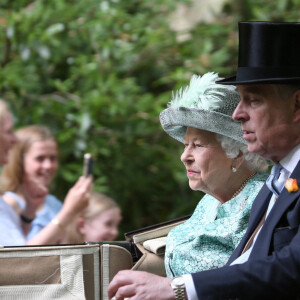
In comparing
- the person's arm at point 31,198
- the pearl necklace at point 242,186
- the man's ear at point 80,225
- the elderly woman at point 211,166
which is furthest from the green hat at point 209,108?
the person's arm at point 31,198

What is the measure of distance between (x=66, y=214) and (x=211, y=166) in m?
1.66

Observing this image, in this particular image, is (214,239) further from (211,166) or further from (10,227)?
(10,227)

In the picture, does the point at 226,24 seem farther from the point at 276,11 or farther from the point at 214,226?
the point at 214,226

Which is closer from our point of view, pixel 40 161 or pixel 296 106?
pixel 296 106

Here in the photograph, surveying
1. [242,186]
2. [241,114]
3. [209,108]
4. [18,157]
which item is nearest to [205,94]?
[209,108]

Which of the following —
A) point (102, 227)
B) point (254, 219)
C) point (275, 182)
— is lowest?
point (102, 227)

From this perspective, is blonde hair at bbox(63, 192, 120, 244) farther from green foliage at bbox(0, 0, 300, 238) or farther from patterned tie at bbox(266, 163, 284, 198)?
patterned tie at bbox(266, 163, 284, 198)

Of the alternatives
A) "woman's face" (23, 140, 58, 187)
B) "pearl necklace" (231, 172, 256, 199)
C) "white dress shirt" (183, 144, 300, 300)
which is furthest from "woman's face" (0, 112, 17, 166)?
"white dress shirt" (183, 144, 300, 300)

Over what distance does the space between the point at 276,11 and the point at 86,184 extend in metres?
2.26

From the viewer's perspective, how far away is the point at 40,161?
4.74 m

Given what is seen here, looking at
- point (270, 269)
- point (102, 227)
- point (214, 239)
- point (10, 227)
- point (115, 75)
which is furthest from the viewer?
point (115, 75)

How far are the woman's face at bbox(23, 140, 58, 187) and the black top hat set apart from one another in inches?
91.9

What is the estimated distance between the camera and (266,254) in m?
2.38

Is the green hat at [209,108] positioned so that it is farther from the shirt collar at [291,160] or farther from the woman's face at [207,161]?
the shirt collar at [291,160]
